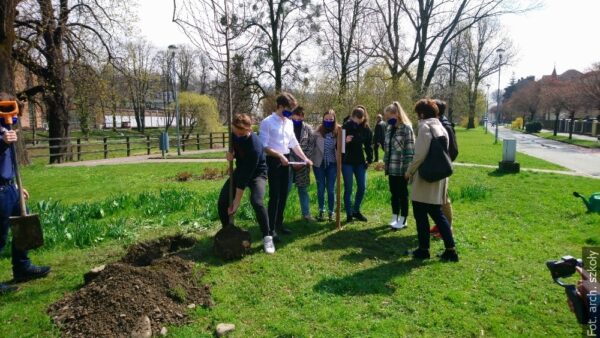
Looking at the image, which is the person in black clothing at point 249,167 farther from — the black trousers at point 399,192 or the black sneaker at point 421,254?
the black trousers at point 399,192

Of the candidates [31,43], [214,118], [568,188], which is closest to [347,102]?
[568,188]

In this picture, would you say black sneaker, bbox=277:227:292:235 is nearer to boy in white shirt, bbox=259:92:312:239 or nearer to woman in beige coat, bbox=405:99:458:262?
boy in white shirt, bbox=259:92:312:239

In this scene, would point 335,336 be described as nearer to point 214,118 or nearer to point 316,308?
point 316,308

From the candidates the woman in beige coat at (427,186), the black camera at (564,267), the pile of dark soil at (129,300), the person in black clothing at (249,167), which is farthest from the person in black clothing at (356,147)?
the black camera at (564,267)

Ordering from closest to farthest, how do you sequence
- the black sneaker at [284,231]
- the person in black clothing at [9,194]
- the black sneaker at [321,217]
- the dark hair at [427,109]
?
the person in black clothing at [9,194]
the dark hair at [427,109]
the black sneaker at [284,231]
the black sneaker at [321,217]

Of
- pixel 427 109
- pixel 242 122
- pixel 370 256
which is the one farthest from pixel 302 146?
pixel 427 109

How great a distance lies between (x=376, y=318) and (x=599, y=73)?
106 ft

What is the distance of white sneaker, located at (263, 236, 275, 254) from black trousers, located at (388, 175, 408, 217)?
79.0 inches

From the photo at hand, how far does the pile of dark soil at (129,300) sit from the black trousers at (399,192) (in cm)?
307

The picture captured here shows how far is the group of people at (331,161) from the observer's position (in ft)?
15.0

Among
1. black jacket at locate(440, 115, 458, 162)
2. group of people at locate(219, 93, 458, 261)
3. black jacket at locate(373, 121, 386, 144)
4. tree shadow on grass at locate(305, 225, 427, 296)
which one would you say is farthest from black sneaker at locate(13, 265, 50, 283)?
black jacket at locate(373, 121, 386, 144)

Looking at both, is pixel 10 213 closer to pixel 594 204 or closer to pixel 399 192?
pixel 399 192

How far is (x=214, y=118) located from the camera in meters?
41.4

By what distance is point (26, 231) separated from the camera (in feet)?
13.0
